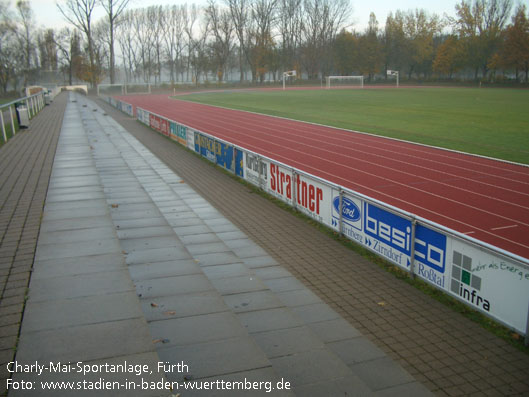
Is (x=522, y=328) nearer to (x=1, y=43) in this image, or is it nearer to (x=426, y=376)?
(x=426, y=376)

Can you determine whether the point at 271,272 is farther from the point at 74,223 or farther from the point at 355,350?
the point at 74,223

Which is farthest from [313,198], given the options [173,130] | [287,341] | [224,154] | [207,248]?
[173,130]

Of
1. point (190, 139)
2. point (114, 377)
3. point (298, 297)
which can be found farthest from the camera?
point (190, 139)

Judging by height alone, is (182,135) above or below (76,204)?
above

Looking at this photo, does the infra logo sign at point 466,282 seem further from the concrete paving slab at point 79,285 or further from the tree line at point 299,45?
the tree line at point 299,45

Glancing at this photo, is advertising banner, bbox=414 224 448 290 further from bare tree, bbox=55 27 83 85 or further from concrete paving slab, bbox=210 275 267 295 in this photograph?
bare tree, bbox=55 27 83 85

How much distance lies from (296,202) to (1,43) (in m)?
83.9

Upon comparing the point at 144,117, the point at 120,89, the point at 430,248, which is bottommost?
the point at 430,248

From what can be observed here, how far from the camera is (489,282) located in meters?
5.87

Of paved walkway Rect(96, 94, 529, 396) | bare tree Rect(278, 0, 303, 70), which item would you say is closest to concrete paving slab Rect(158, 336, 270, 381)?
paved walkway Rect(96, 94, 529, 396)

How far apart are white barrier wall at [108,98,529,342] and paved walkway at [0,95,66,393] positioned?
17.1 feet

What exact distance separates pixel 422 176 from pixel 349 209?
6280 mm

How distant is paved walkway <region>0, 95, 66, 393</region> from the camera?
4949mm

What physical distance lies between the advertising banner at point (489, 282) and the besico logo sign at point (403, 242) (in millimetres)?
243
